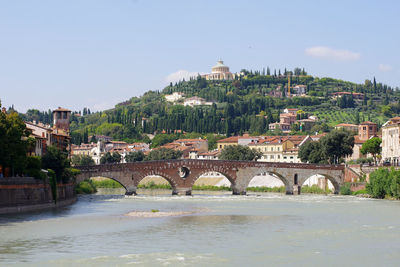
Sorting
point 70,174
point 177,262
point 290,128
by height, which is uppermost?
point 290,128

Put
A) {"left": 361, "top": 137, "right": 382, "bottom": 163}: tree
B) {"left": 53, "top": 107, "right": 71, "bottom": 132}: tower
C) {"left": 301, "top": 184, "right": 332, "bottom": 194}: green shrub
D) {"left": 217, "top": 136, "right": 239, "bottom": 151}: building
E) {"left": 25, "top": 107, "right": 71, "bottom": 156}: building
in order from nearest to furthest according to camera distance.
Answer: {"left": 25, "top": 107, "right": 71, "bottom": 156}: building < {"left": 53, "top": 107, "right": 71, "bottom": 132}: tower < {"left": 301, "top": 184, "right": 332, "bottom": 194}: green shrub < {"left": 361, "top": 137, "right": 382, "bottom": 163}: tree < {"left": 217, "top": 136, "right": 239, "bottom": 151}: building

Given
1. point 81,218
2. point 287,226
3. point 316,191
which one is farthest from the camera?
point 316,191

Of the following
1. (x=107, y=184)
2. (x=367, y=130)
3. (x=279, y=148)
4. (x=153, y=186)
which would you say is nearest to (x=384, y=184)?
(x=153, y=186)

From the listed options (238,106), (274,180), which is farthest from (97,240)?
(238,106)

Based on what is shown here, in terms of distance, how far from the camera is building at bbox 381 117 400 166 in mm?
81250

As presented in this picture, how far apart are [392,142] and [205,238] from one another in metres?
54.8

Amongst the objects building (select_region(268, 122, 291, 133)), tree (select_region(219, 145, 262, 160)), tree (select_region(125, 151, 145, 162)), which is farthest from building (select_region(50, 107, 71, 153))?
building (select_region(268, 122, 291, 133))

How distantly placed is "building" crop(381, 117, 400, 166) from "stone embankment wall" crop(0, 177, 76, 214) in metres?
42.9

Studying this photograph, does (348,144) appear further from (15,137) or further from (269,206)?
(15,137)

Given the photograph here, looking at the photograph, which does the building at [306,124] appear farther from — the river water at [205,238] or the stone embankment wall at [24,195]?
the stone embankment wall at [24,195]

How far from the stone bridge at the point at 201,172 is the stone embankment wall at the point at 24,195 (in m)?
16.9

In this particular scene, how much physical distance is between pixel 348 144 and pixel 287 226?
50.2 meters

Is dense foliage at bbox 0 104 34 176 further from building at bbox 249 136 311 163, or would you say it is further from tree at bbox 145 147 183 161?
building at bbox 249 136 311 163

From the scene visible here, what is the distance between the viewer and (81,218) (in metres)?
44.1
